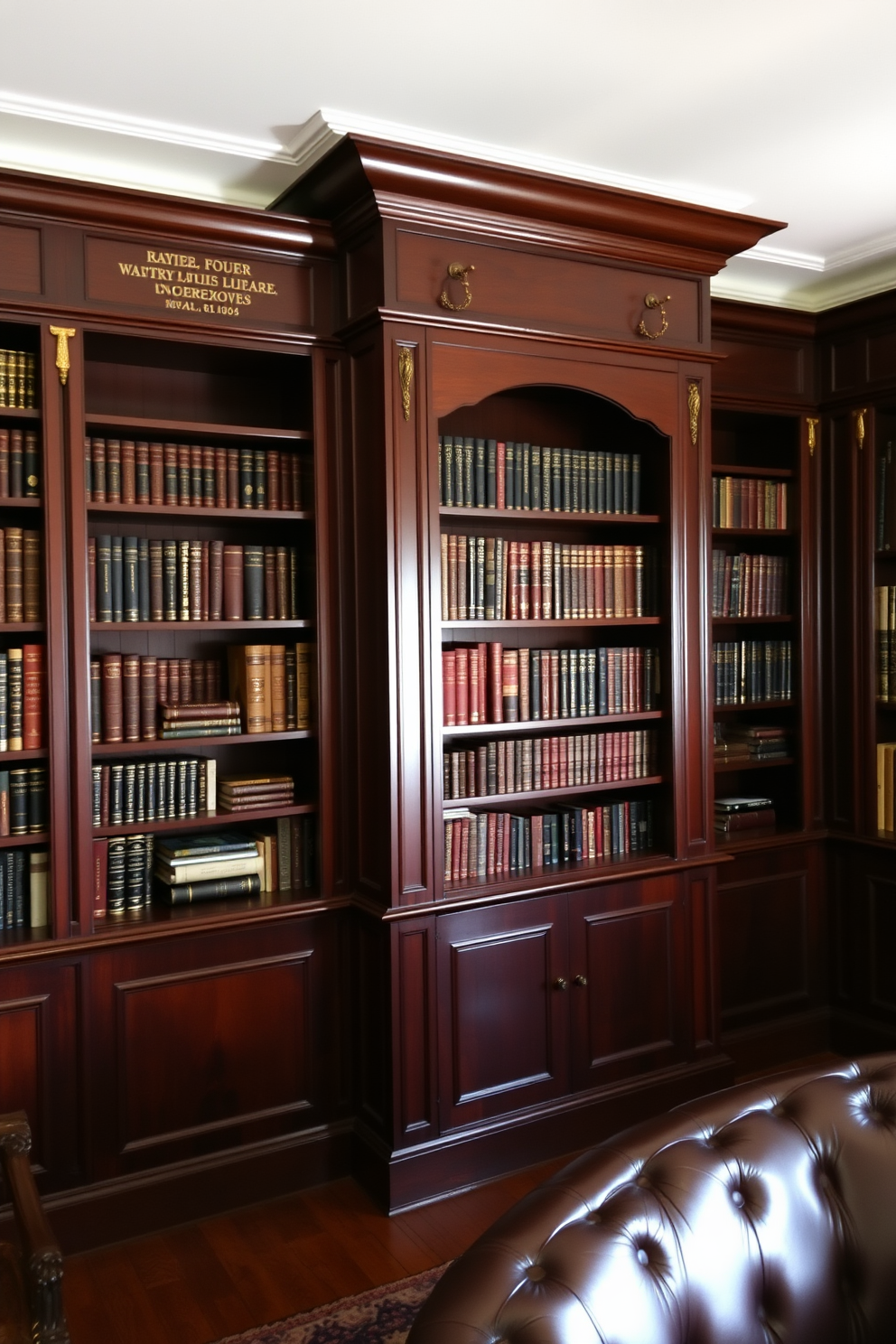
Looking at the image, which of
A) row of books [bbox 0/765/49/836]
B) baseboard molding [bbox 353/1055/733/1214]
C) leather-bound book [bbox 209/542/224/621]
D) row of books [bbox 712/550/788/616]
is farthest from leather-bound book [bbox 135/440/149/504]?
row of books [bbox 712/550/788/616]

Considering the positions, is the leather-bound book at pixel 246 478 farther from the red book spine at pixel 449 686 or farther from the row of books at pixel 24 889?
the row of books at pixel 24 889

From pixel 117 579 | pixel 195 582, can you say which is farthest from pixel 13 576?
pixel 195 582

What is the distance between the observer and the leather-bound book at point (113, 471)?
2.98m

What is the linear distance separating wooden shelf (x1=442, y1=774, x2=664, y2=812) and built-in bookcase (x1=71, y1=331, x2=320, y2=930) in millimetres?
444

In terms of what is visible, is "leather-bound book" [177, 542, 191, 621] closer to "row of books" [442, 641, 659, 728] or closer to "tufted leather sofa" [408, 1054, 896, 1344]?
"row of books" [442, 641, 659, 728]

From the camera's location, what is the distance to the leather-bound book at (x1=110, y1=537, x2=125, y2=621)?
9.80 ft

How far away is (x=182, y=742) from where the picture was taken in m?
3.05

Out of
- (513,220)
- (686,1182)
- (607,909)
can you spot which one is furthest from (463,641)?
(686,1182)

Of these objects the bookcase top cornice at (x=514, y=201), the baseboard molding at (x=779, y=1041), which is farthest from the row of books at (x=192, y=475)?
the baseboard molding at (x=779, y=1041)

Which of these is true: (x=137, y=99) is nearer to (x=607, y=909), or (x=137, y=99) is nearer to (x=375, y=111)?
(x=375, y=111)

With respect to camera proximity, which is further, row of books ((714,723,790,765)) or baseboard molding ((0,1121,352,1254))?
row of books ((714,723,790,765))

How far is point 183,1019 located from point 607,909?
1320 mm

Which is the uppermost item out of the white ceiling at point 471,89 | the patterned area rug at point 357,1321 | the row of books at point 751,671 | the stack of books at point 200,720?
the white ceiling at point 471,89

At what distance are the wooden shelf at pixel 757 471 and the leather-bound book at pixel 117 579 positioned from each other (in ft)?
6.86
